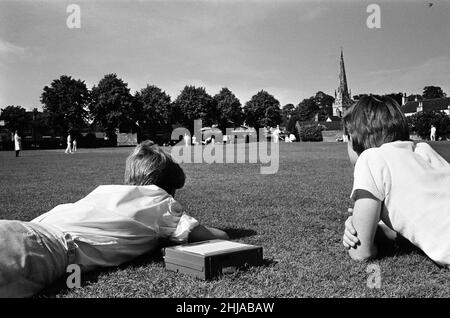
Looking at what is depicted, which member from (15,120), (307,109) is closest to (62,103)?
(15,120)

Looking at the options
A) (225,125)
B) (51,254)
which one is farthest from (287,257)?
(225,125)

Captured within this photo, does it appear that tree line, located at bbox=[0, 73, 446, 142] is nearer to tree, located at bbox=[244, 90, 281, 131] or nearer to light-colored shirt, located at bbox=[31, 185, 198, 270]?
tree, located at bbox=[244, 90, 281, 131]

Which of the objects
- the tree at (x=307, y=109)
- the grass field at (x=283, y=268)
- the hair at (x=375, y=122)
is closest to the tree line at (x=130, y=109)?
the tree at (x=307, y=109)

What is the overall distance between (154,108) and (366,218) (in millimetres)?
96157

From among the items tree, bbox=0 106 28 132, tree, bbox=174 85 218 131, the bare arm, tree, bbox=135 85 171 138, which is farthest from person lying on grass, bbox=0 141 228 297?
tree, bbox=174 85 218 131

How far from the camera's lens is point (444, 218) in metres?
3.51

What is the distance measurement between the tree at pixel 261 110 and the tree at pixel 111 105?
4525 cm

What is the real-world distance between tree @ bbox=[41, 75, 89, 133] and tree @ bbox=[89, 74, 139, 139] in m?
4.30

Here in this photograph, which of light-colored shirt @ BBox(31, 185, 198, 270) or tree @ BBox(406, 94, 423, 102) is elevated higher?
tree @ BBox(406, 94, 423, 102)

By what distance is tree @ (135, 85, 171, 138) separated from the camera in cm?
9488

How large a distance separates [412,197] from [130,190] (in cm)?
257

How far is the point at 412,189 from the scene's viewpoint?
3.58 metres

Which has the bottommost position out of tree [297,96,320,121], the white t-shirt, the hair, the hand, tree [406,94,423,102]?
the hand
